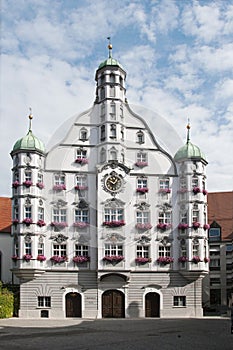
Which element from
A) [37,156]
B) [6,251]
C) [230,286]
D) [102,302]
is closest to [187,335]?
[102,302]

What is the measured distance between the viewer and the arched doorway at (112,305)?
44.2m

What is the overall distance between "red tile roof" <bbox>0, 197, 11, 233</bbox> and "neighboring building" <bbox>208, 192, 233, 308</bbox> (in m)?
20.7

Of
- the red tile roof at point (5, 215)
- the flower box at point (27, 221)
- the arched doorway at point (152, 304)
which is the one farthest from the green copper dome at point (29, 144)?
the arched doorway at point (152, 304)

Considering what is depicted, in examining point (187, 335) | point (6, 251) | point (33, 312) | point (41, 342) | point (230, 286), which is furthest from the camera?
point (230, 286)

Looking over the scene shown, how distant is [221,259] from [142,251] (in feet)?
49.9

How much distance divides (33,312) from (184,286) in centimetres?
1217

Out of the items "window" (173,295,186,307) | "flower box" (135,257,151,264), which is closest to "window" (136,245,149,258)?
"flower box" (135,257,151,264)

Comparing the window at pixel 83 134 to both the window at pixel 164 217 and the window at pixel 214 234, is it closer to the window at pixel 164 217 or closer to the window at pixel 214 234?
the window at pixel 164 217

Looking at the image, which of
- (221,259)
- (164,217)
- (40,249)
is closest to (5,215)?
(40,249)

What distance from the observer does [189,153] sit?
4716 cm

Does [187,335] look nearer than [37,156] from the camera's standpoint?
Yes

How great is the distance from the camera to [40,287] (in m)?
43.4

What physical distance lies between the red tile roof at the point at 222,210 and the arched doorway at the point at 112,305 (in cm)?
1779

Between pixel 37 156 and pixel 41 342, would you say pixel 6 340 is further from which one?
pixel 37 156
